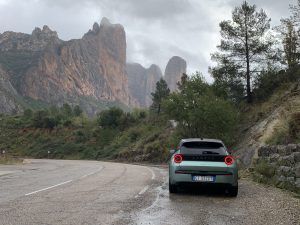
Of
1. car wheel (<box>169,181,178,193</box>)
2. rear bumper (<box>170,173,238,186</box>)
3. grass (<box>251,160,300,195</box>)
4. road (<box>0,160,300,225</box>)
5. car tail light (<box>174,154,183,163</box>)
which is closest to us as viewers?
road (<box>0,160,300,225</box>)

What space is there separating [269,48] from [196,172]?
31.1 m

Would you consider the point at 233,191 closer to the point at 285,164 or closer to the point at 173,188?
the point at 173,188

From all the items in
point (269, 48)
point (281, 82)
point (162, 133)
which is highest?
point (269, 48)

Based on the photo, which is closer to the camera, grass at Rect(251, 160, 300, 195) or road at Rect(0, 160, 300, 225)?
road at Rect(0, 160, 300, 225)

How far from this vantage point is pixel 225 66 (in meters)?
39.8

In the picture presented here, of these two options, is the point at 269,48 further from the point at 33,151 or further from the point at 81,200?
the point at 33,151

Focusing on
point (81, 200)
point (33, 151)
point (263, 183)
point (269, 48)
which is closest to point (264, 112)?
point (269, 48)

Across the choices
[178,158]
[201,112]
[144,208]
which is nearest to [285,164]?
[178,158]

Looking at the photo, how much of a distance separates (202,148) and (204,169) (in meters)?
0.95

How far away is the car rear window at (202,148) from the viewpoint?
11617mm

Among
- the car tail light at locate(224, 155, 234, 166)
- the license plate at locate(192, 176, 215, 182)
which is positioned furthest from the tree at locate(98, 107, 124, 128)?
the license plate at locate(192, 176, 215, 182)

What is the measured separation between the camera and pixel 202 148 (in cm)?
1187

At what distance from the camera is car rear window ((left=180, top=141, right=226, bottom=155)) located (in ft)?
38.1

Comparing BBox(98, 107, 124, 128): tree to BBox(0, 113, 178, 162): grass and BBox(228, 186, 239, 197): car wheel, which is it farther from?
BBox(228, 186, 239, 197): car wheel
